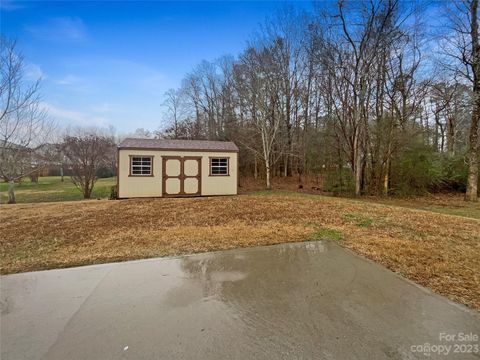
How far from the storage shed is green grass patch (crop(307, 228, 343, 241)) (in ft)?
27.5

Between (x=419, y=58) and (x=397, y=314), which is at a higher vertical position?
(x=419, y=58)

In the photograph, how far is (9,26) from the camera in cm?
970

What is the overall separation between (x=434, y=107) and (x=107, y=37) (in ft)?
58.5

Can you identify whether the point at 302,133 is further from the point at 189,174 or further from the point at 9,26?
the point at 9,26

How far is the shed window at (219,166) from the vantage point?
12.9 meters

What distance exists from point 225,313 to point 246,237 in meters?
2.55

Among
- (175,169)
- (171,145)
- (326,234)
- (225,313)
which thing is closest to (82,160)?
(171,145)

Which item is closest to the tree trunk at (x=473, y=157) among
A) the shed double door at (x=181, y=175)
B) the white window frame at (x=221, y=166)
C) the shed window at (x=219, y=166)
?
the white window frame at (x=221, y=166)

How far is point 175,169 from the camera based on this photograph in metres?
12.2

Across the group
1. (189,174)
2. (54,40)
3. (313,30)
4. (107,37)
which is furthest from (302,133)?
(54,40)

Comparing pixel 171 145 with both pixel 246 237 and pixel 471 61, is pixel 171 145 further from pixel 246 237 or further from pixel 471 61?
pixel 471 61

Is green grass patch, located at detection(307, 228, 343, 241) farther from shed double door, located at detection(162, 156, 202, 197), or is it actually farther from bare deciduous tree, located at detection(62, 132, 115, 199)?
bare deciduous tree, located at detection(62, 132, 115, 199)

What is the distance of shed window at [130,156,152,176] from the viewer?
1157 cm

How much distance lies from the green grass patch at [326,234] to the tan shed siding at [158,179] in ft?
27.2
